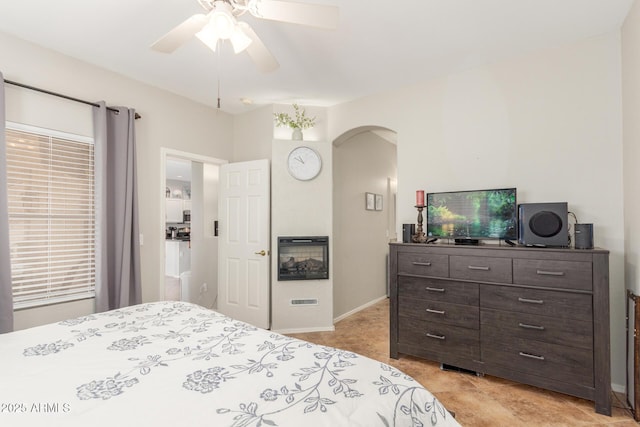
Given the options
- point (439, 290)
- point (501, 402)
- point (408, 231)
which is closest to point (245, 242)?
point (408, 231)

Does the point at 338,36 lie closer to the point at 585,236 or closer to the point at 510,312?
the point at 585,236

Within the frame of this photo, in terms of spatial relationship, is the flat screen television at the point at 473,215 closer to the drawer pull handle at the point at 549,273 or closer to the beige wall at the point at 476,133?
the beige wall at the point at 476,133

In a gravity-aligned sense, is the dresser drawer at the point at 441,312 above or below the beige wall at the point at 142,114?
below

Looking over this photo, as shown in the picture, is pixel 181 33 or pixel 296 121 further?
pixel 296 121

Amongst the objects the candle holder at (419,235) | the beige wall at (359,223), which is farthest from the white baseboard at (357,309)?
the candle holder at (419,235)

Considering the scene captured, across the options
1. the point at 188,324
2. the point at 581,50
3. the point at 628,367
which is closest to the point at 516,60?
the point at 581,50

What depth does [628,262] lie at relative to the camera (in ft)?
7.33

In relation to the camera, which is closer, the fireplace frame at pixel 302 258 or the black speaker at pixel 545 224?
the black speaker at pixel 545 224

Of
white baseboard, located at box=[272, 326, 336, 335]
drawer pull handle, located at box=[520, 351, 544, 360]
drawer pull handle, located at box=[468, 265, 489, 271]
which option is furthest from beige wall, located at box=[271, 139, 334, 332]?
drawer pull handle, located at box=[520, 351, 544, 360]

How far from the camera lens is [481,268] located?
2490 mm

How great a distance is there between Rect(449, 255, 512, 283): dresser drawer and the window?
320cm

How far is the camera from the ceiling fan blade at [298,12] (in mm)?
1530

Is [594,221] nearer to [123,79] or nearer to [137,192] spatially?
[137,192]

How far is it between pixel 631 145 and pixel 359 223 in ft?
9.63
